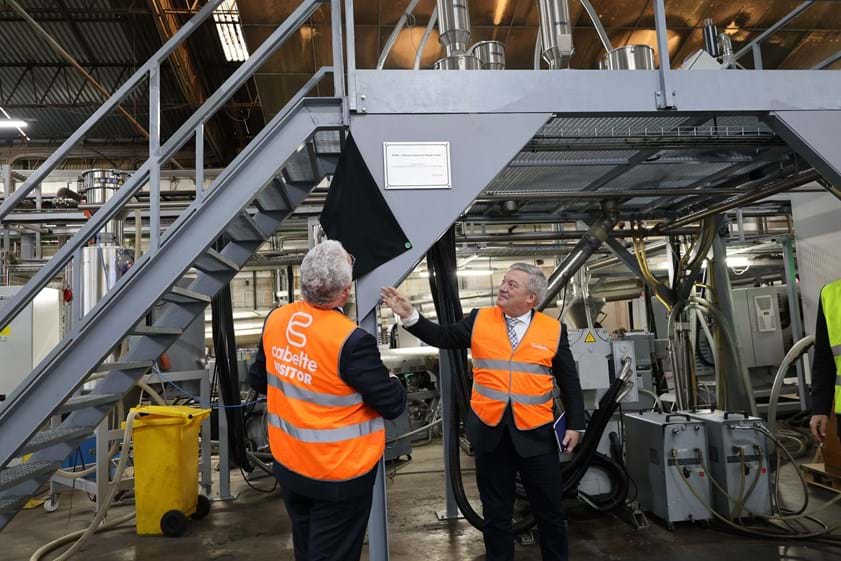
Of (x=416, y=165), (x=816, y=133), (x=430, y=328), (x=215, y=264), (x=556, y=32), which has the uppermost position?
(x=556, y=32)

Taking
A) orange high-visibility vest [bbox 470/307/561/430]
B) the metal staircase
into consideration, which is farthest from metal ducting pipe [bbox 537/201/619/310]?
the metal staircase

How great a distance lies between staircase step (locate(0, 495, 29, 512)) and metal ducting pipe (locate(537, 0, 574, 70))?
3.34 m

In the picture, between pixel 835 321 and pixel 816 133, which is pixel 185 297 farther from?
pixel 816 133

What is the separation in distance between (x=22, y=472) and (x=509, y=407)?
220 cm

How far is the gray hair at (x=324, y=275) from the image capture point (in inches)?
73.9

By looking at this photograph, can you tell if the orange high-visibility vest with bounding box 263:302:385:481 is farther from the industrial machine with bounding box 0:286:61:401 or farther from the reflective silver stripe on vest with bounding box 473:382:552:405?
the industrial machine with bounding box 0:286:61:401

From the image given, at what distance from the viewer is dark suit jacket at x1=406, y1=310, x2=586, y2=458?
8.57 ft

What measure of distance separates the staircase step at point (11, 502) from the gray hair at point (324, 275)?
180 centimetres

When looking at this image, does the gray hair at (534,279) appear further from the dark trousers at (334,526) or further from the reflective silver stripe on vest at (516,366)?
the dark trousers at (334,526)

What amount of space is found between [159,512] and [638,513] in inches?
137

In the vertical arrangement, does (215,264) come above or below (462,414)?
above

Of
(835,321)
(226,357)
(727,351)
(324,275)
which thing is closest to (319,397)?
(324,275)

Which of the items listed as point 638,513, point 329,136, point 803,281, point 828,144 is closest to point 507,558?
point 638,513

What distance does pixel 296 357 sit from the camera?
6.14 ft
